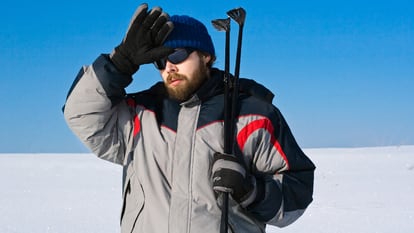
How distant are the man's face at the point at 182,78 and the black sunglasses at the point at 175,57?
2 cm

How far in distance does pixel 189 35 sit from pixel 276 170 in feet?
2.43

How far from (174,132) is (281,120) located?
500mm

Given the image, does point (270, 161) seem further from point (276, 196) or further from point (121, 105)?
point (121, 105)

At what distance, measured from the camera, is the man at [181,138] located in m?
2.39

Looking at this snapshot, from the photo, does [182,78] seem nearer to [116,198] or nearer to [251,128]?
[251,128]

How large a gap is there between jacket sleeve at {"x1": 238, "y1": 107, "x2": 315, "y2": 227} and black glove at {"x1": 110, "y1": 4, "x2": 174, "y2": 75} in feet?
1.74

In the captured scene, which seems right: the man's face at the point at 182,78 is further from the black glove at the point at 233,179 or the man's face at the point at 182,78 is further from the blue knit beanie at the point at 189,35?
the black glove at the point at 233,179

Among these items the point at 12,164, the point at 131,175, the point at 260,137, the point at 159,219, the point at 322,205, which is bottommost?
the point at 12,164

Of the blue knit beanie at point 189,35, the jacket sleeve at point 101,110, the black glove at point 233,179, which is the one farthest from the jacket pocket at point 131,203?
the blue knit beanie at point 189,35

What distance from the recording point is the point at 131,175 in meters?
2.54

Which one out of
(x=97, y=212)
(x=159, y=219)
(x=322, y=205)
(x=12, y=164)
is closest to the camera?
(x=159, y=219)

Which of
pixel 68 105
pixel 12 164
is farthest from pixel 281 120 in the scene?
pixel 12 164

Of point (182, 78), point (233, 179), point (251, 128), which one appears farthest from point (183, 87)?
point (233, 179)

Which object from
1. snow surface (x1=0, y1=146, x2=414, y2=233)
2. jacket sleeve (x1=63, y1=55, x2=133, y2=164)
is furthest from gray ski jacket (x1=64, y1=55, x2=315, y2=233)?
snow surface (x1=0, y1=146, x2=414, y2=233)
